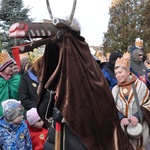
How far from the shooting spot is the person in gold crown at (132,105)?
4664 mm

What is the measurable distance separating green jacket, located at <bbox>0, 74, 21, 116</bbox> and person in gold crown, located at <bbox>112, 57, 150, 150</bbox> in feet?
4.90

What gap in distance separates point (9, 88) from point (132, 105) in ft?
5.91

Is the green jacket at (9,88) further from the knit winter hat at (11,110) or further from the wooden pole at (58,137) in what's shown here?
the wooden pole at (58,137)

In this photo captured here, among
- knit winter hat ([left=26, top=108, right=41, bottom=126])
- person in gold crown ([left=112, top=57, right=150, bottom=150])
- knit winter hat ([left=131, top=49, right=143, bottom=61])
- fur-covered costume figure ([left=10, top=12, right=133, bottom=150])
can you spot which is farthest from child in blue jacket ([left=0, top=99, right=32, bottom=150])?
knit winter hat ([left=131, top=49, right=143, bottom=61])

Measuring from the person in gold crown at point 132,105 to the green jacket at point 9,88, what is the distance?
58.8 inches

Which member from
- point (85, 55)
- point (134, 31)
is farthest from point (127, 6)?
point (85, 55)

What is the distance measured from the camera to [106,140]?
3137 millimetres

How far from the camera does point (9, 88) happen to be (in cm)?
527

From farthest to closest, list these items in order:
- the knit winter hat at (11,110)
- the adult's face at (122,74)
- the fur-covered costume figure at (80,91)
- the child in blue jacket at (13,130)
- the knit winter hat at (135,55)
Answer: the knit winter hat at (135,55) → the adult's face at (122,74) → the knit winter hat at (11,110) → the child in blue jacket at (13,130) → the fur-covered costume figure at (80,91)

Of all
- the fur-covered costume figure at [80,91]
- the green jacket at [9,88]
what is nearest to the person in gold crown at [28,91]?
the green jacket at [9,88]

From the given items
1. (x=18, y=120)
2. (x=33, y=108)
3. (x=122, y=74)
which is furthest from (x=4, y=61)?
(x=122, y=74)

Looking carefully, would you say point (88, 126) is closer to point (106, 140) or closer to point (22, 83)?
point (106, 140)

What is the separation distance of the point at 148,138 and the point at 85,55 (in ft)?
7.42

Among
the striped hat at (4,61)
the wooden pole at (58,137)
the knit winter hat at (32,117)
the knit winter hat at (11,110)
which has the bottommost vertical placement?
the knit winter hat at (32,117)
